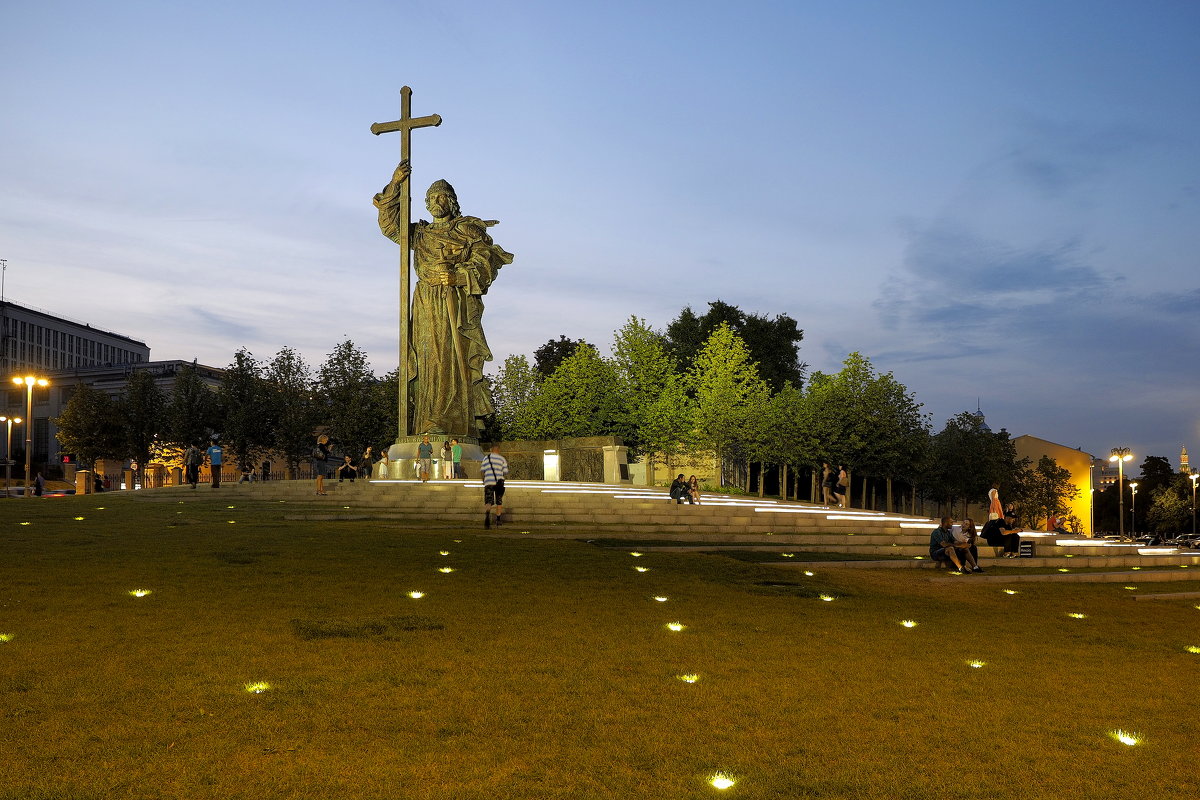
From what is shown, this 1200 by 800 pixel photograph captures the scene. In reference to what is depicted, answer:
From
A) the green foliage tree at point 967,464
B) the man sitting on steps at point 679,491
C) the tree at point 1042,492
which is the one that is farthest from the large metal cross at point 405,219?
the tree at point 1042,492

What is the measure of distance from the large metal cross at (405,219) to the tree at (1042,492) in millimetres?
51186

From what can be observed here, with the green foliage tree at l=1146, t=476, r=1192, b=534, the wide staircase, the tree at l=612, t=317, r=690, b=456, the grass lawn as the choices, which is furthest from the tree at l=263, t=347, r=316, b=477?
the green foliage tree at l=1146, t=476, r=1192, b=534

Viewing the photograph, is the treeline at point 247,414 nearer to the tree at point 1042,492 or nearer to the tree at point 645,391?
the tree at point 645,391

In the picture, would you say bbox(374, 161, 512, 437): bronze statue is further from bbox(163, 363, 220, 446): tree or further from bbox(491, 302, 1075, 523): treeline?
bbox(163, 363, 220, 446): tree

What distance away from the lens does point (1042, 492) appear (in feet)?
236

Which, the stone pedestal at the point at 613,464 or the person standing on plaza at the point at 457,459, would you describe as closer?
the person standing on plaza at the point at 457,459

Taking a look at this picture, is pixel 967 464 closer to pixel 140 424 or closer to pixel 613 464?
pixel 613 464

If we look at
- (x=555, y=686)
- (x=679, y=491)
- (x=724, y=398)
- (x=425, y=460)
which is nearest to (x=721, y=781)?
(x=555, y=686)

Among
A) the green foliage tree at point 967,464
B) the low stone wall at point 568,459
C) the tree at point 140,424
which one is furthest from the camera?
the green foliage tree at point 967,464

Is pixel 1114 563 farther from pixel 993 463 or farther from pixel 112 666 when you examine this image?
pixel 993 463

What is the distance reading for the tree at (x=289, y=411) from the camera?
52.3 metres

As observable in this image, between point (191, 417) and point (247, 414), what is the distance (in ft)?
11.9

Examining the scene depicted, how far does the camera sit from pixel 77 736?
5.63m

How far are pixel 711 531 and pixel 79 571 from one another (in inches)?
517
